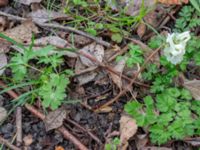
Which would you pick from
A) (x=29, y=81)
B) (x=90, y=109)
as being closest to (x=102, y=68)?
(x=90, y=109)

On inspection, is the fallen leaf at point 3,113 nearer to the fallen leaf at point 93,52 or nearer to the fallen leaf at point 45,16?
the fallen leaf at point 93,52

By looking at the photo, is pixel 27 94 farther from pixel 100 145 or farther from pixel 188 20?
pixel 188 20

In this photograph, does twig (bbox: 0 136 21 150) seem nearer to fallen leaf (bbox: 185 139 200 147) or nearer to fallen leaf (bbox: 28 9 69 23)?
fallen leaf (bbox: 28 9 69 23)

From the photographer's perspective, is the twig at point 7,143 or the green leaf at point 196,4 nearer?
the twig at point 7,143

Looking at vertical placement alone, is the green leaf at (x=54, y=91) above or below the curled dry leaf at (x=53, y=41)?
below

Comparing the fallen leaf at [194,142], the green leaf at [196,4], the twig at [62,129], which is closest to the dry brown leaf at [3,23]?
the twig at [62,129]

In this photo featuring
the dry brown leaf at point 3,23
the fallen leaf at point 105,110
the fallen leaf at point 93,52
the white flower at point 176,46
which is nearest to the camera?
the white flower at point 176,46
